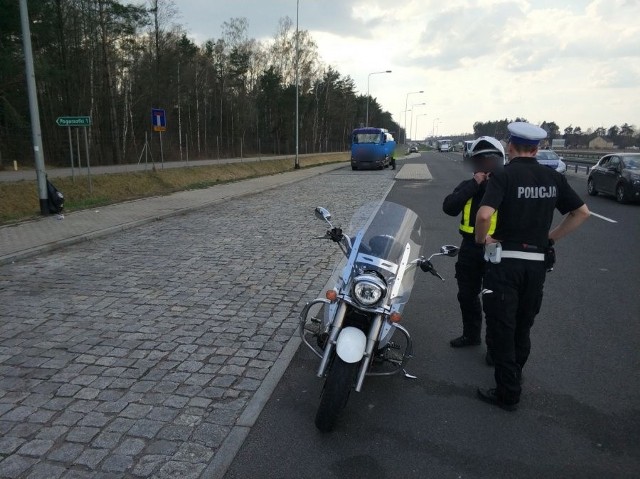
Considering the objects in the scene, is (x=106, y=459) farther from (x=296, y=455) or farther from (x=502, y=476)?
(x=502, y=476)

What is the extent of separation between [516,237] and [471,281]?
3.86ft

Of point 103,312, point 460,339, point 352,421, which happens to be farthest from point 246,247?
point 352,421

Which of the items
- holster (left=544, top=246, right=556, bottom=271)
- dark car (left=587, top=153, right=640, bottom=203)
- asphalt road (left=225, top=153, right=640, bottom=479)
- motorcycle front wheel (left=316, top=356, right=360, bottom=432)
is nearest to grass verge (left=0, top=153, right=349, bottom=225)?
asphalt road (left=225, top=153, right=640, bottom=479)

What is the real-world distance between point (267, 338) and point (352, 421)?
1.57m

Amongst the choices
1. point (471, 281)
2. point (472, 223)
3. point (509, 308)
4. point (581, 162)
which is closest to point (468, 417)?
point (509, 308)

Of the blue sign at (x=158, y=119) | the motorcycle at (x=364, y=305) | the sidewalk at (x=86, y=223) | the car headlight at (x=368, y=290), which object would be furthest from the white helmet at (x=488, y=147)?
the blue sign at (x=158, y=119)

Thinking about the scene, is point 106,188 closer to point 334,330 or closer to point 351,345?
point 334,330

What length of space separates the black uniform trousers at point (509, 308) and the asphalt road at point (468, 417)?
9.6 inches

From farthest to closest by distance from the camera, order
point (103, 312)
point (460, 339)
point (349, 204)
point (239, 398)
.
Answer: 1. point (349, 204)
2. point (103, 312)
3. point (460, 339)
4. point (239, 398)

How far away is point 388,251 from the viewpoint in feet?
11.4

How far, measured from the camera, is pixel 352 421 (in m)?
3.40

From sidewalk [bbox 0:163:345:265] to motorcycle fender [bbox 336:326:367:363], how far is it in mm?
6744

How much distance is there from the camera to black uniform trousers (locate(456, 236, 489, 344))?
446 centimetres

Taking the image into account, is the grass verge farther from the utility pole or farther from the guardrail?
the guardrail
